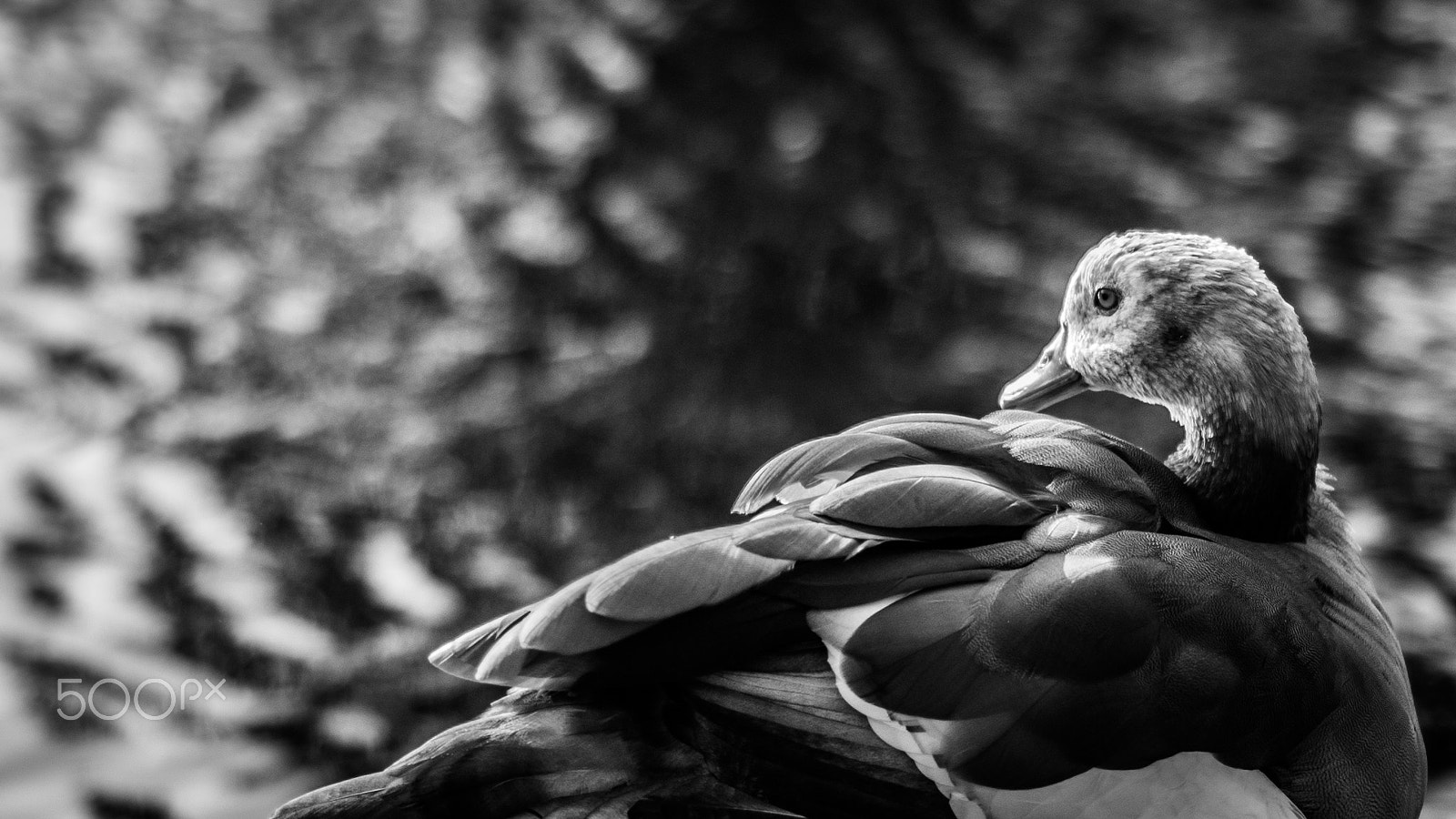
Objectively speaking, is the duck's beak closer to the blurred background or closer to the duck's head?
the duck's head

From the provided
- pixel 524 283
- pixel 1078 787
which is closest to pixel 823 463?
pixel 1078 787

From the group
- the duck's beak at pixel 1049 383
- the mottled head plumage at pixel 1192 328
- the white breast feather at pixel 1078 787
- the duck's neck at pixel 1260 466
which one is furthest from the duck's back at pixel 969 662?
the duck's beak at pixel 1049 383

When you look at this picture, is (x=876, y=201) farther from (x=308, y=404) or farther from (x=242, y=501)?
(x=242, y=501)

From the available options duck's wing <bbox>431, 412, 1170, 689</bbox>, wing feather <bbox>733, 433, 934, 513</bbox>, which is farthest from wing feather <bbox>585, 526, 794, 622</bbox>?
wing feather <bbox>733, 433, 934, 513</bbox>

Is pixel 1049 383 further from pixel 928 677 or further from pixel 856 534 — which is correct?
pixel 928 677

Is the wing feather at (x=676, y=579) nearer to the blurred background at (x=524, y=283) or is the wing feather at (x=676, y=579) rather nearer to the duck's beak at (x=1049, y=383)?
the duck's beak at (x=1049, y=383)

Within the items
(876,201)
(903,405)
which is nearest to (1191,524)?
(903,405)
